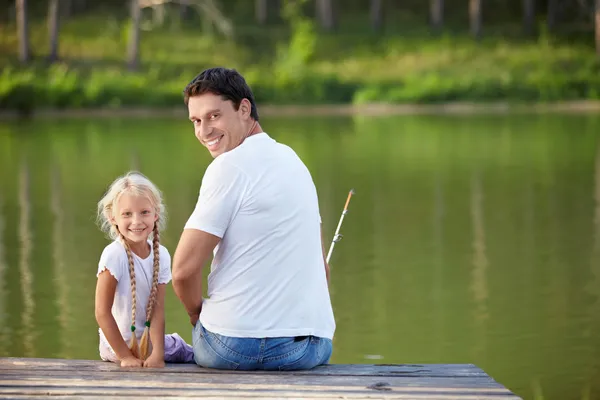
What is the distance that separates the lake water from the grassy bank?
12794 mm

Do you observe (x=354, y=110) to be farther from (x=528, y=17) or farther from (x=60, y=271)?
(x=60, y=271)

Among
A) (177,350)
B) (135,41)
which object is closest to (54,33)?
(135,41)

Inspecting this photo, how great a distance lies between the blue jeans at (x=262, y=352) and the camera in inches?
150

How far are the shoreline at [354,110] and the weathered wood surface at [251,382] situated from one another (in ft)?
99.5

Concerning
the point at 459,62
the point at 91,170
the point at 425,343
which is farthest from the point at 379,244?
the point at 459,62

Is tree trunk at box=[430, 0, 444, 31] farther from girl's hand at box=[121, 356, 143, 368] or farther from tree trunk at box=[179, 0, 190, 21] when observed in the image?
girl's hand at box=[121, 356, 143, 368]

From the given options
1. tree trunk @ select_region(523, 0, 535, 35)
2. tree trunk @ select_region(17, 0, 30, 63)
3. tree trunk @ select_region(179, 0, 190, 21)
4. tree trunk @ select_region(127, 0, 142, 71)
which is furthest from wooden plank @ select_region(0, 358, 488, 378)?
tree trunk @ select_region(523, 0, 535, 35)

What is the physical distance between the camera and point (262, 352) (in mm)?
3820

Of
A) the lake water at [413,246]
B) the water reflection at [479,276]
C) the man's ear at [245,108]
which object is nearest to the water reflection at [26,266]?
the lake water at [413,246]

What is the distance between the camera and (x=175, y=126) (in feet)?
96.7

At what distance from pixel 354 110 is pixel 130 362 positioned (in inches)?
1261

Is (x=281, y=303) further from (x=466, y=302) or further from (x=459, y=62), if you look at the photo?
(x=459, y=62)

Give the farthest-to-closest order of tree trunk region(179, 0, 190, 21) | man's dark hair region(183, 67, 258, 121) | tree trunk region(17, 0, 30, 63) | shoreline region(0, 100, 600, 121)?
tree trunk region(179, 0, 190, 21) → tree trunk region(17, 0, 30, 63) → shoreline region(0, 100, 600, 121) → man's dark hair region(183, 67, 258, 121)

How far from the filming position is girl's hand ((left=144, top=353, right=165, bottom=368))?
3.99 meters
